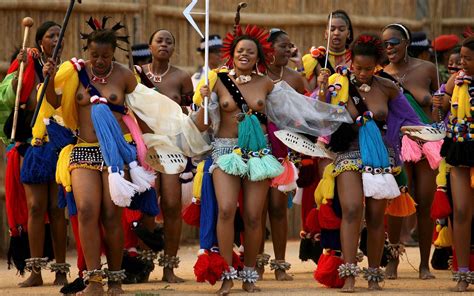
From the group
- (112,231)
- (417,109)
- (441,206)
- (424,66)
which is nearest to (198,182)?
(112,231)

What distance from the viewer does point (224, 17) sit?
16906mm

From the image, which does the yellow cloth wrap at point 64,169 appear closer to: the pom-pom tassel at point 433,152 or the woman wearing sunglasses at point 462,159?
the woman wearing sunglasses at point 462,159

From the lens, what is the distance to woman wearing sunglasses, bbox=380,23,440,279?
1266 centimetres

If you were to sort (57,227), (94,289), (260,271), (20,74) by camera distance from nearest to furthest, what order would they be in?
(94,289) < (20,74) < (57,227) < (260,271)

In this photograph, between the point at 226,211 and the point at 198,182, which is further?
the point at 198,182

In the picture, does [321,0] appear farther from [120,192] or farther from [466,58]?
[120,192]

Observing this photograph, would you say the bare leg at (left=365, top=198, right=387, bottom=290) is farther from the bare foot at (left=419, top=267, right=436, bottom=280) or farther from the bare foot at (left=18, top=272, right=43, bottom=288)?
the bare foot at (left=18, top=272, right=43, bottom=288)

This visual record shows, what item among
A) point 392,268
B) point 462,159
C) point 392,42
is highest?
point 392,42

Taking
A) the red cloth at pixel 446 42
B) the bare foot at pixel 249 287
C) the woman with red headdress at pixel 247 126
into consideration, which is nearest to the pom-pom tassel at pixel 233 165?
the woman with red headdress at pixel 247 126

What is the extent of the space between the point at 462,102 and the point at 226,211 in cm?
226

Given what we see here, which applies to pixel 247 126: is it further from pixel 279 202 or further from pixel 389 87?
pixel 279 202

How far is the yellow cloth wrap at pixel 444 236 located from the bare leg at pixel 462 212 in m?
1.13

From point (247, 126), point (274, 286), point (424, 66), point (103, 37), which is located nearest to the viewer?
point (103, 37)

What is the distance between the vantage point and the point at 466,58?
11.4 m
